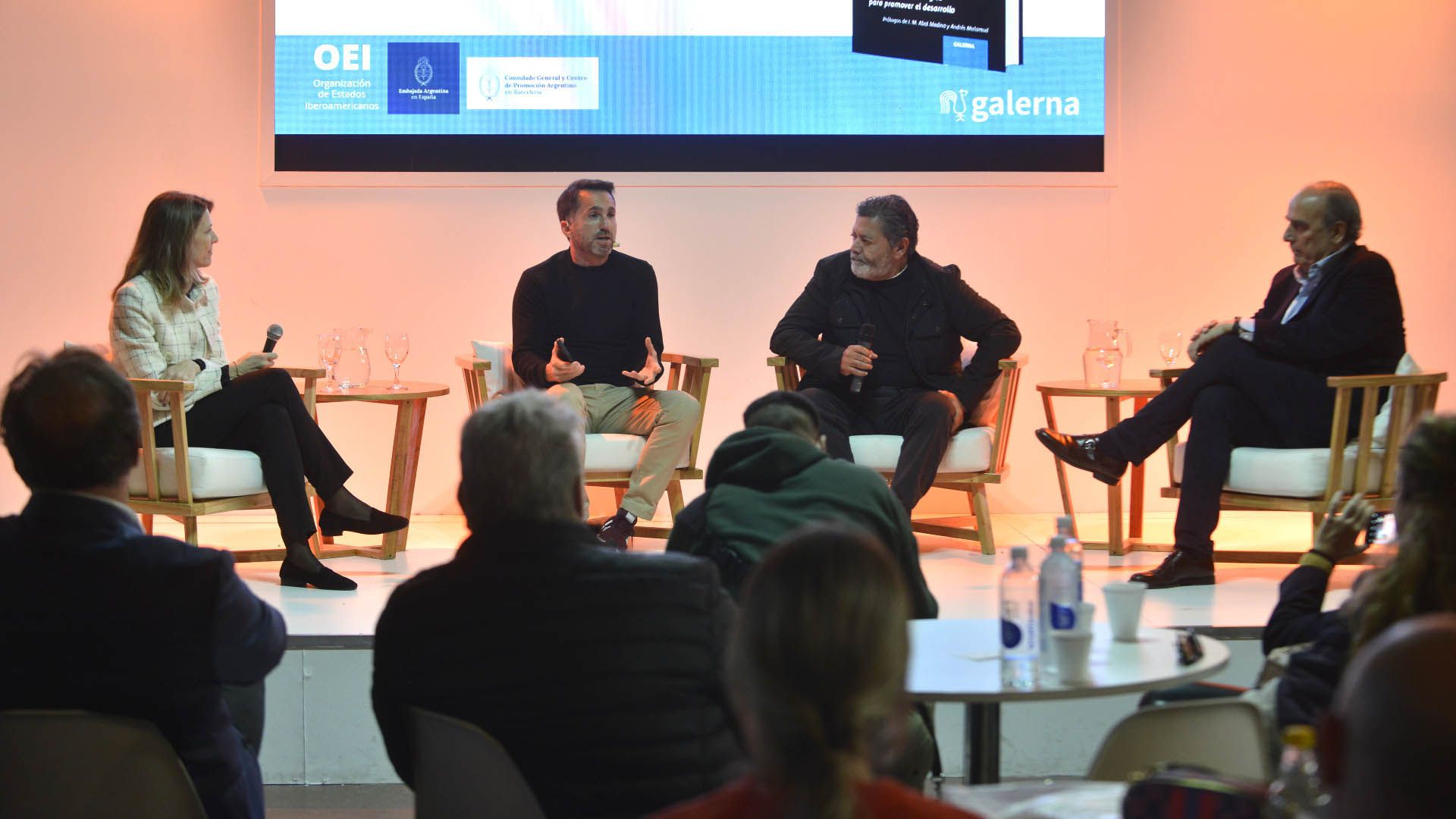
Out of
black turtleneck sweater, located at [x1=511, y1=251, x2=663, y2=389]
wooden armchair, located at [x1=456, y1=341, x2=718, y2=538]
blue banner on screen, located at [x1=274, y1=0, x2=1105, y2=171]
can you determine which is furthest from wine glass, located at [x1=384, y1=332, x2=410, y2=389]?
blue banner on screen, located at [x1=274, y1=0, x2=1105, y2=171]

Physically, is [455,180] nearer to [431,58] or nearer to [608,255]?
[431,58]

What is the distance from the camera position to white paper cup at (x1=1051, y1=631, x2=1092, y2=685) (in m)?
2.01

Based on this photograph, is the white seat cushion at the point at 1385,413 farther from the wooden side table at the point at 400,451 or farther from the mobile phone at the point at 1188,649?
the wooden side table at the point at 400,451

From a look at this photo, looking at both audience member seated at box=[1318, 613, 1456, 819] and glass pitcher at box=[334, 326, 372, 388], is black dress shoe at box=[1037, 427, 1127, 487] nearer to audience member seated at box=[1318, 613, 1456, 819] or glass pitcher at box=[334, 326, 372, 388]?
glass pitcher at box=[334, 326, 372, 388]

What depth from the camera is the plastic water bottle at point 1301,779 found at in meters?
1.21

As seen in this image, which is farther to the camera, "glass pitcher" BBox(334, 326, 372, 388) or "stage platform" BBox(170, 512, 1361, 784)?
"glass pitcher" BBox(334, 326, 372, 388)

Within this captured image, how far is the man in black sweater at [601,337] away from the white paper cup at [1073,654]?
2.89 meters

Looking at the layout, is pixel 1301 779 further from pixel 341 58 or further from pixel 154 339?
pixel 341 58

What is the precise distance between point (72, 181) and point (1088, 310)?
412 cm

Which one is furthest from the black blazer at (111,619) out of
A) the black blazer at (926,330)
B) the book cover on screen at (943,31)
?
the book cover on screen at (943,31)

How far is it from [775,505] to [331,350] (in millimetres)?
2779

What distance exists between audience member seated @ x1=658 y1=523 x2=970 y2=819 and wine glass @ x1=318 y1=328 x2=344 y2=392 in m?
3.99

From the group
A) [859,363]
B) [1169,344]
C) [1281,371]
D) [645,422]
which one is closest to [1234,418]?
[1281,371]

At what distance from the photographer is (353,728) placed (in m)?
3.33
